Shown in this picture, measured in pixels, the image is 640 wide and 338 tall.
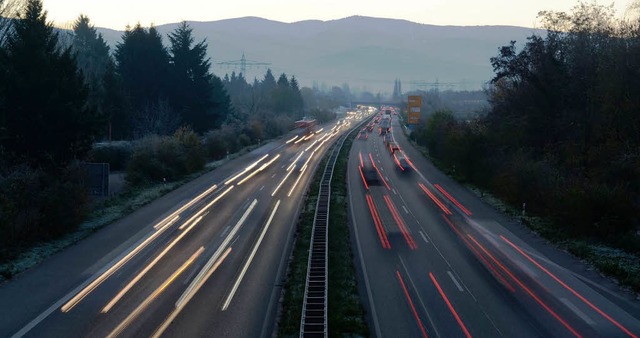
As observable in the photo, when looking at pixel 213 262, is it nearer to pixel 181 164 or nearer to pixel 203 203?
pixel 203 203

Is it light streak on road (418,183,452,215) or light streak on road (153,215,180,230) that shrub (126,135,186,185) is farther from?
light streak on road (418,183,452,215)

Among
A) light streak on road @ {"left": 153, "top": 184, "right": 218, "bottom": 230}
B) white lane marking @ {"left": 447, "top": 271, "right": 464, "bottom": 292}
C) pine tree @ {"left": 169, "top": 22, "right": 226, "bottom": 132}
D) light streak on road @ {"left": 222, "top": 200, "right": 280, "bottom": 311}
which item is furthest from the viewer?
pine tree @ {"left": 169, "top": 22, "right": 226, "bottom": 132}

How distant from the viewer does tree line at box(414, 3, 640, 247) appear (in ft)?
99.3

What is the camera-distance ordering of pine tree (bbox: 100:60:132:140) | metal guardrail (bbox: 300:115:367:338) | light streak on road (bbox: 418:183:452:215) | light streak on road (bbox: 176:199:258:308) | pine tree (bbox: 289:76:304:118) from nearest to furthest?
metal guardrail (bbox: 300:115:367:338), light streak on road (bbox: 176:199:258:308), light streak on road (bbox: 418:183:452:215), pine tree (bbox: 100:60:132:140), pine tree (bbox: 289:76:304:118)

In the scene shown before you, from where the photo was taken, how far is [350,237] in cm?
3123

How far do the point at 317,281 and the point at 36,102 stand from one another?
21929mm

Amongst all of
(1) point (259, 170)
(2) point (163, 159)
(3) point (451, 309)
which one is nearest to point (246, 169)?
(1) point (259, 170)

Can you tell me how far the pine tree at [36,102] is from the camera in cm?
3428

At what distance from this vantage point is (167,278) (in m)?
23.1

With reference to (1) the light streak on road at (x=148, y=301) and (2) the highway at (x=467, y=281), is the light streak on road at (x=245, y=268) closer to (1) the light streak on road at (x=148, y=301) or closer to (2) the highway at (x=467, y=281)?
(1) the light streak on road at (x=148, y=301)

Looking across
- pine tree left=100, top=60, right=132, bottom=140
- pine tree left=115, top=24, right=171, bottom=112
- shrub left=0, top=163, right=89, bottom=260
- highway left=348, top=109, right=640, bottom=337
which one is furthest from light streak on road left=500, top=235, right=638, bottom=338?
pine tree left=115, top=24, right=171, bottom=112

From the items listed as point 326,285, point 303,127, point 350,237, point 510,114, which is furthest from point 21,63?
point 303,127

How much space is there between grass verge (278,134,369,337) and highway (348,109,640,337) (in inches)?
21.2

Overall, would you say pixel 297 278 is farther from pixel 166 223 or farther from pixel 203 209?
pixel 203 209
